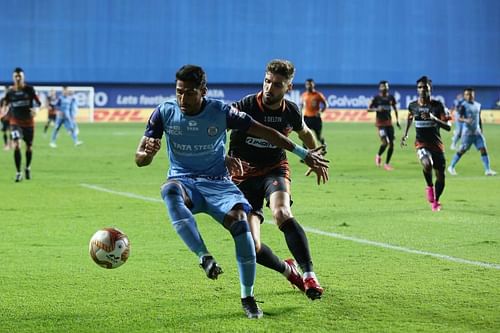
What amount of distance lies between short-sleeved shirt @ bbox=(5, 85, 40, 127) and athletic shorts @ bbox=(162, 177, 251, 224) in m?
13.3

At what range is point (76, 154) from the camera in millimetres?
29703

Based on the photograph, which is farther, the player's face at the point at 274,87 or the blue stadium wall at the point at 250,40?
the blue stadium wall at the point at 250,40

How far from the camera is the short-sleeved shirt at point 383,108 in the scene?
26.2 m

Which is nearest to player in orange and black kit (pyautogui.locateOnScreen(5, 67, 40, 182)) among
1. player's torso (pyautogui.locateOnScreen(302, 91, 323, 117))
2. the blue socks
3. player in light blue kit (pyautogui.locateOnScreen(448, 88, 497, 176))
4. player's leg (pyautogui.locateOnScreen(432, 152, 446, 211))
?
player's leg (pyautogui.locateOnScreen(432, 152, 446, 211))

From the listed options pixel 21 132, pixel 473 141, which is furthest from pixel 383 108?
pixel 21 132

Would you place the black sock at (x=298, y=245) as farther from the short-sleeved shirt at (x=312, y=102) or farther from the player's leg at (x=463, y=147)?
the short-sleeved shirt at (x=312, y=102)

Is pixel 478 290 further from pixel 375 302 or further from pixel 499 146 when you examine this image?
pixel 499 146

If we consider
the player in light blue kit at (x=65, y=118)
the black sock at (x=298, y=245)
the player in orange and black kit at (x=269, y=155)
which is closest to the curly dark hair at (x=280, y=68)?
the player in orange and black kit at (x=269, y=155)

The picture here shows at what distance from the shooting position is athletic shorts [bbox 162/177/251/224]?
7.71 metres

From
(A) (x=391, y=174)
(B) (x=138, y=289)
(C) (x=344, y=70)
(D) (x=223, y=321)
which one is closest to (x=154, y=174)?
(A) (x=391, y=174)

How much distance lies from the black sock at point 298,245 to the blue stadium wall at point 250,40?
51390 mm

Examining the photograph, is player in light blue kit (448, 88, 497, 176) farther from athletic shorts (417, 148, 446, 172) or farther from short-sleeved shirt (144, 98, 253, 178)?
short-sleeved shirt (144, 98, 253, 178)

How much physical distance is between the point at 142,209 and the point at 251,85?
46976 mm

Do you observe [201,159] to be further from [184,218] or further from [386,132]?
[386,132]
